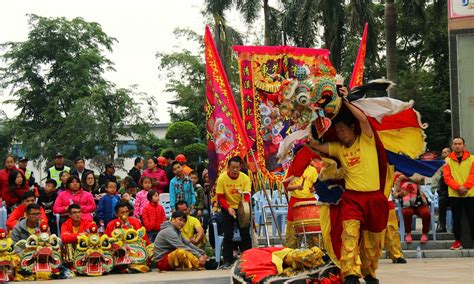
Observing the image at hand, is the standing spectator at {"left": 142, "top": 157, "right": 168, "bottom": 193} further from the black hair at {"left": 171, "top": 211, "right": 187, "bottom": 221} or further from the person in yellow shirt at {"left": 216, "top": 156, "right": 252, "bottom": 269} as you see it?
the person in yellow shirt at {"left": 216, "top": 156, "right": 252, "bottom": 269}

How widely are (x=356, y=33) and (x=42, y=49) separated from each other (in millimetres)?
19405

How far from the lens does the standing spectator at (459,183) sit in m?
14.3

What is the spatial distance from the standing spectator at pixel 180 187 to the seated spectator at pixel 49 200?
1.92 m

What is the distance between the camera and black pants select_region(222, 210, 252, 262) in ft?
44.7

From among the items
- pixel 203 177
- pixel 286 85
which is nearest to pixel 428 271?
pixel 286 85

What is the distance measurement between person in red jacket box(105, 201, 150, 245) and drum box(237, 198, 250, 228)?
1.68 meters

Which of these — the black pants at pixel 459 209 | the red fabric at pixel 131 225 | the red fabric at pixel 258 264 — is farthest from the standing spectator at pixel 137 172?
the red fabric at pixel 258 264

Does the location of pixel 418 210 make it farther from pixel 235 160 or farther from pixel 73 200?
pixel 73 200

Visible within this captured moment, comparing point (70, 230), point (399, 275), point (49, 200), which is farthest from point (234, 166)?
point (49, 200)

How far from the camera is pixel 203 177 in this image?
17.2m

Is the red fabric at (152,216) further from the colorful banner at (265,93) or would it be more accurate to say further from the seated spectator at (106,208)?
the colorful banner at (265,93)

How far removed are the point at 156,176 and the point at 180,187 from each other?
897mm

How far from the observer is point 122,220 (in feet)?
45.9

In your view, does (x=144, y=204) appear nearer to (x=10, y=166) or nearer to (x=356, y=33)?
(x=10, y=166)
